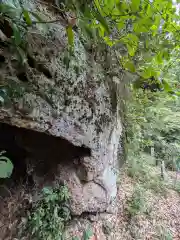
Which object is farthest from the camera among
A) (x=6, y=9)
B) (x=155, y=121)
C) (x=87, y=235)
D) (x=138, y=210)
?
(x=155, y=121)

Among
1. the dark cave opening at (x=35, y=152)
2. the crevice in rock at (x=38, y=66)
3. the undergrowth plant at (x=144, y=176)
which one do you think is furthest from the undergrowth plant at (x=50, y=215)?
the undergrowth plant at (x=144, y=176)

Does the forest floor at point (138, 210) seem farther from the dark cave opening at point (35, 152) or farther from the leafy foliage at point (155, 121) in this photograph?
the leafy foliage at point (155, 121)

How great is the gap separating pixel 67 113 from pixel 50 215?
150cm

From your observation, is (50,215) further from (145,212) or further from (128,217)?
(145,212)

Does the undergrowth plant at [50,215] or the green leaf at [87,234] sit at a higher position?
the undergrowth plant at [50,215]

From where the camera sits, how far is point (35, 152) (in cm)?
309

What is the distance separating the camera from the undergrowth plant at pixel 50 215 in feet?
8.36

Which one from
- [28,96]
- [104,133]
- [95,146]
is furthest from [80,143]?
[28,96]

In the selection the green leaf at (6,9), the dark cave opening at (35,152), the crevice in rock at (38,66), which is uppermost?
the crevice in rock at (38,66)

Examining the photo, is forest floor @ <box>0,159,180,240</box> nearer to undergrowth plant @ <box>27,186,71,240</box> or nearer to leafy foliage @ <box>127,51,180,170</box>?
undergrowth plant @ <box>27,186,71,240</box>

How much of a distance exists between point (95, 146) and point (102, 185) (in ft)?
2.71

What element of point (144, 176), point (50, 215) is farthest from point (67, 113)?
point (144, 176)

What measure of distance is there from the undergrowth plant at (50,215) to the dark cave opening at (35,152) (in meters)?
0.39

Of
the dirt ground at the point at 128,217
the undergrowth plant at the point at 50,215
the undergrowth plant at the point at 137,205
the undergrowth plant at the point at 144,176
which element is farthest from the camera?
the undergrowth plant at the point at 144,176
